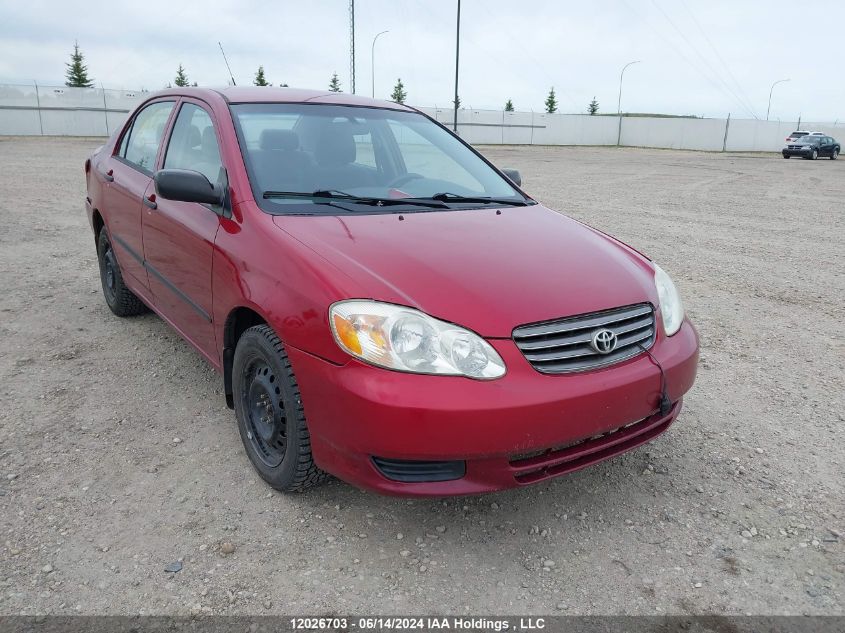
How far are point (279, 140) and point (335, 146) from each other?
30 cm

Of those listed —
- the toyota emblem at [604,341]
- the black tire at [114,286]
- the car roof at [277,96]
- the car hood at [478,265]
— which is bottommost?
the black tire at [114,286]

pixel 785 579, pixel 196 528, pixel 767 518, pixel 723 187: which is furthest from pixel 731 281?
pixel 723 187

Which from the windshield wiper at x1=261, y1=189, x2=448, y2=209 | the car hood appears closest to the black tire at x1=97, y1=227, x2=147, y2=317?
the windshield wiper at x1=261, y1=189, x2=448, y2=209

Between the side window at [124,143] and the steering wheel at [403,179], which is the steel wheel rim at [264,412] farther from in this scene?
the side window at [124,143]

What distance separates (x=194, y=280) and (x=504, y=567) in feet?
6.33

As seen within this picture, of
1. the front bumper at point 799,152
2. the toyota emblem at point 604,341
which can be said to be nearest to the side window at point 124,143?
the toyota emblem at point 604,341

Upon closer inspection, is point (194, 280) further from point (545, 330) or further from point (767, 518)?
point (767, 518)

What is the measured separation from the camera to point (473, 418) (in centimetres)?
213

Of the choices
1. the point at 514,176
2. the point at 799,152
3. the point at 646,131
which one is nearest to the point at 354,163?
the point at 514,176

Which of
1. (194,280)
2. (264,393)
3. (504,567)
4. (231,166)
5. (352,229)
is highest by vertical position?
(231,166)

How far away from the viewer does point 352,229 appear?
2752mm

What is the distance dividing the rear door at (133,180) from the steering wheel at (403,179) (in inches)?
59.8

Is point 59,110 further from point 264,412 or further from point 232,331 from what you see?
point 264,412

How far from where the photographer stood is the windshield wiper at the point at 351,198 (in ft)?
9.73
